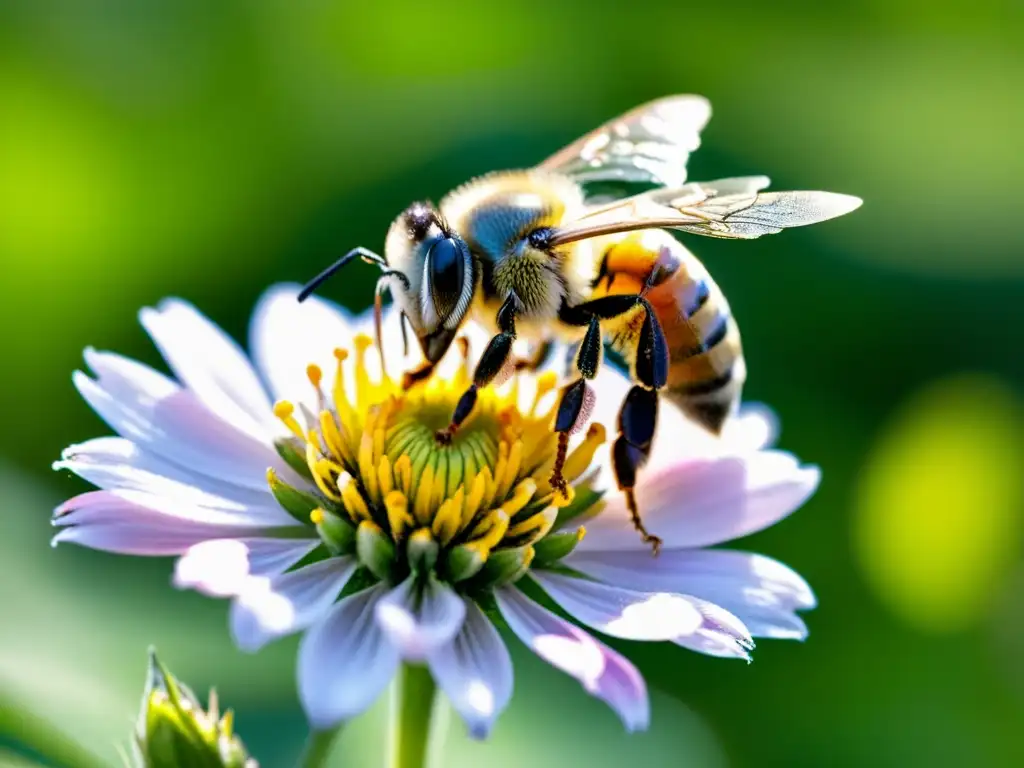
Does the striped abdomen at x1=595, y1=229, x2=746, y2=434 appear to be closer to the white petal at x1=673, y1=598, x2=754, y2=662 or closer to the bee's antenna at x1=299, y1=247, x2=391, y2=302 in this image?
the bee's antenna at x1=299, y1=247, x2=391, y2=302

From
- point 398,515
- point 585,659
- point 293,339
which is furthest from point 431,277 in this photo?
point 585,659

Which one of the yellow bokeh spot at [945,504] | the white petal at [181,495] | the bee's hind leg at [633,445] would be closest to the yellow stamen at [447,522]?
the white petal at [181,495]

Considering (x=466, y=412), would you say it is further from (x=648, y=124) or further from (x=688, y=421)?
(x=648, y=124)

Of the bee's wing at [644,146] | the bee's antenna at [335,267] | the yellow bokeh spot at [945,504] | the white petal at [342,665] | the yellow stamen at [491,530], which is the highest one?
the bee's antenna at [335,267]

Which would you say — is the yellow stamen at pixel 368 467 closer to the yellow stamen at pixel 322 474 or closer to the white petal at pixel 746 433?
the yellow stamen at pixel 322 474

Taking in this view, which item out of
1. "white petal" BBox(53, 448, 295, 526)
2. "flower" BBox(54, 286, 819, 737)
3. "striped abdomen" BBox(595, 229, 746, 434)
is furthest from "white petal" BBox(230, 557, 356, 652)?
"striped abdomen" BBox(595, 229, 746, 434)

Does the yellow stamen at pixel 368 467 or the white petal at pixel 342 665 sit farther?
the yellow stamen at pixel 368 467

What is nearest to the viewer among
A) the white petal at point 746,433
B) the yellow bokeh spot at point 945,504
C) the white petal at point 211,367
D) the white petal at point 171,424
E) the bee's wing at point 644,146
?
the white petal at point 171,424

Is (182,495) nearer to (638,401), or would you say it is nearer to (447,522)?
(447,522)
